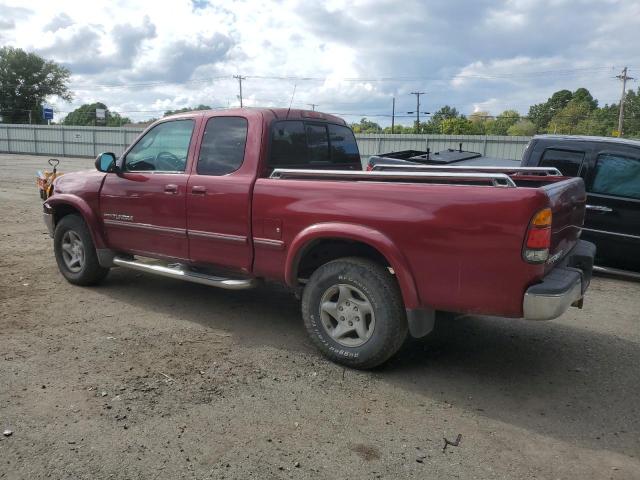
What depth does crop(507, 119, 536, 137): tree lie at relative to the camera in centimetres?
8044

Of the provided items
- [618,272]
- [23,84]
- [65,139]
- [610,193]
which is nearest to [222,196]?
[610,193]

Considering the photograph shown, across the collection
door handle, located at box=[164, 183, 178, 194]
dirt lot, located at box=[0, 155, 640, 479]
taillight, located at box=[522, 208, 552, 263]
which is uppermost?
door handle, located at box=[164, 183, 178, 194]

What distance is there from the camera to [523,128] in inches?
3344

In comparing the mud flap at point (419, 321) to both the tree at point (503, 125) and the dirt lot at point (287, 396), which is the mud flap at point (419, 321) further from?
the tree at point (503, 125)

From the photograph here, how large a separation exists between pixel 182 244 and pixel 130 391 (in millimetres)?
1677

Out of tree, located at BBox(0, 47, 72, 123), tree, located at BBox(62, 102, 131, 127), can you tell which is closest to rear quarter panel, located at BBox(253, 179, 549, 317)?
tree, located at BBox(0, 47, 72, 123)

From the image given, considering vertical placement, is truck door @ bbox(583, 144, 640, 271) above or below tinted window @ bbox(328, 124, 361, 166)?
below

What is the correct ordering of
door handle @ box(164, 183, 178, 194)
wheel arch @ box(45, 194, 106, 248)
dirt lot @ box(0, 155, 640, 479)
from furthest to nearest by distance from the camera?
wheel arch @ box(45, 194, 106, 248)
door handle @ box(164, 183, 178, 194)
dirt lot @ box(0, 155, 640, 479)

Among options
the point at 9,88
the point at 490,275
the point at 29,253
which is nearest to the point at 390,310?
the point at 490,275

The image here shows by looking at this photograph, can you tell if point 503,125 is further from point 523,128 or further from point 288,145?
point 288,145

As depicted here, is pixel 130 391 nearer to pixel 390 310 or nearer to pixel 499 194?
pixel 390 310

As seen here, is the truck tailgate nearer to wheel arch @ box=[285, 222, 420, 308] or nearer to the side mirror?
wheel arch @ box=[285, 222, 420, 308]

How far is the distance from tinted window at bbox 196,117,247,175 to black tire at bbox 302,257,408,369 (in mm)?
1295

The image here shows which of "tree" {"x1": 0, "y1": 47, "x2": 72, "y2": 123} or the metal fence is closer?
the metal fence
